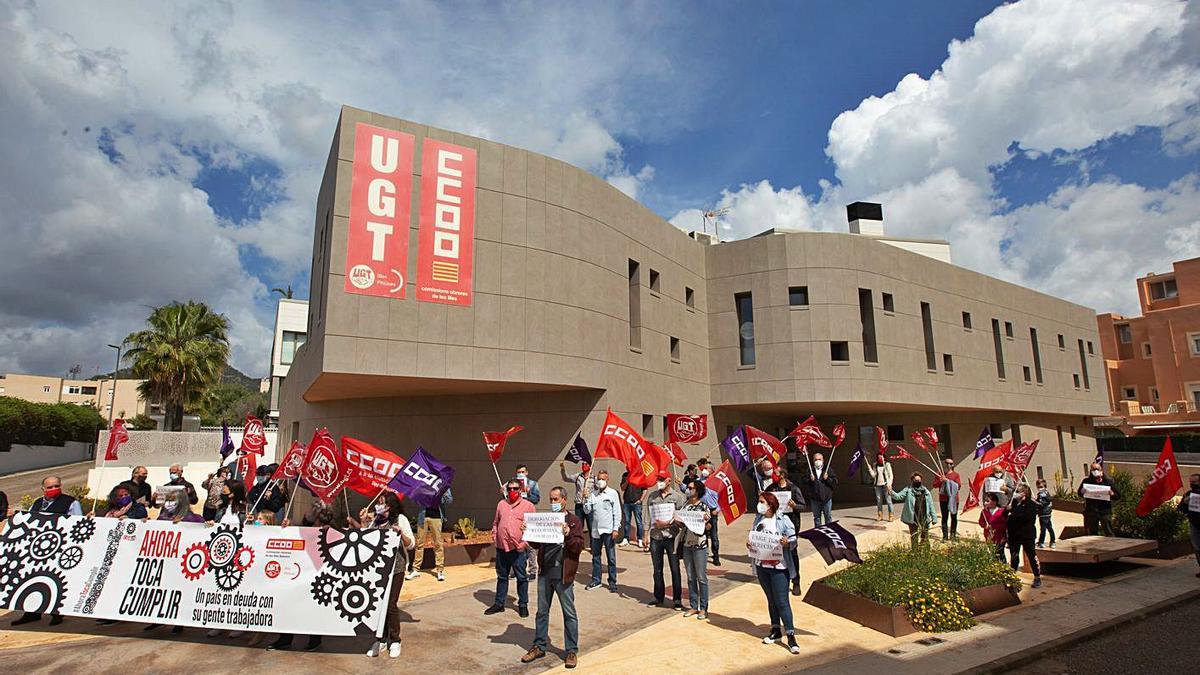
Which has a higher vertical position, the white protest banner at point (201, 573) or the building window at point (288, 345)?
the building window at point (288, 345)

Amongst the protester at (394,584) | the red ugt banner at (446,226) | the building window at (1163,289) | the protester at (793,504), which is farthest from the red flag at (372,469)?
the building window at (1163,289)

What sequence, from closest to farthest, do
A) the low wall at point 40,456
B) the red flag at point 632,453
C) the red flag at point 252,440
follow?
the red flag at point 632,453
the red flag at point 252,440
the low wall at point 40,456

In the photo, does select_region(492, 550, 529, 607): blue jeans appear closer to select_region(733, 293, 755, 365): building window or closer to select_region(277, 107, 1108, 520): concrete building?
select_region(277, 107, 1108, 520): concrete building

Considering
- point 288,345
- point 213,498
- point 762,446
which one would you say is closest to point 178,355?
point 288,345

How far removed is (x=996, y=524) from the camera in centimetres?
1340

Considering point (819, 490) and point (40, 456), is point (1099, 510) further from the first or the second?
point (40, 456)

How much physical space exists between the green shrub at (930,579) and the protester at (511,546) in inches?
203

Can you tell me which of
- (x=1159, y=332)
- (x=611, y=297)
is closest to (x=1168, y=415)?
(x=1159, y=332)

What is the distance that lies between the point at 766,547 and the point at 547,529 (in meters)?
3.03

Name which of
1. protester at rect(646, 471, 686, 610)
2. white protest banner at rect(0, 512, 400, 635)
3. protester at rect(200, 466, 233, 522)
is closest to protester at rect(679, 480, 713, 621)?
protester at rect(646, 471, 686, 610)

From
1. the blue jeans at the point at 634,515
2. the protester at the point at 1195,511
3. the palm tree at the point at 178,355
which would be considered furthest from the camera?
the palm tree at the point at 178,355

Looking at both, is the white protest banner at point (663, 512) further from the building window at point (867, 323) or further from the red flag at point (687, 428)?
the building window at point (867, 323)

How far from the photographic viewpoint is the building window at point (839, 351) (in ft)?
81.9

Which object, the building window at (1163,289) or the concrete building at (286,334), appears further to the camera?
the building window at (1163,289)
